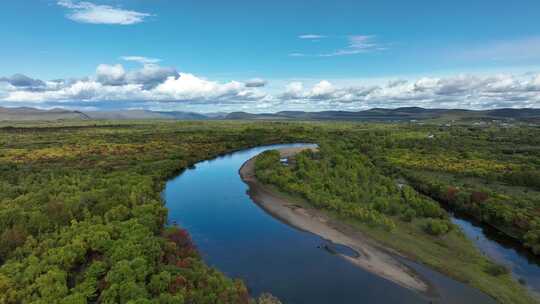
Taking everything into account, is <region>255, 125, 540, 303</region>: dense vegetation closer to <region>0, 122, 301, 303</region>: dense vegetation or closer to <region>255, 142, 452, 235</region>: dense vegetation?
<region>255, 142, 452, 235</region>: dense vegetation

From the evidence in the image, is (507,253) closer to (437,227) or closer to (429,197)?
(437,227)

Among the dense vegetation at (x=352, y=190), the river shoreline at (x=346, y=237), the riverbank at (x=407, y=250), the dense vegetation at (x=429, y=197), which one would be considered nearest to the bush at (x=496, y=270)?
the dense vegetation at (x=429, y=197)

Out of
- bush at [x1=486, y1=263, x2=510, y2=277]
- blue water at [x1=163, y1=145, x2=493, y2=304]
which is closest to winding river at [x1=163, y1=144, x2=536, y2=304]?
blue water at [x1=163, y1=145, x2=493, y2=304]

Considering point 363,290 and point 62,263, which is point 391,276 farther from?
point 62,263

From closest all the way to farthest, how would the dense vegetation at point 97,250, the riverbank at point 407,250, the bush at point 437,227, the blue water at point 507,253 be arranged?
the dense vegetation at point 97,250 → the riverbank at point 407,250 → the blue water at point 507,253 → the bush at point 437,227

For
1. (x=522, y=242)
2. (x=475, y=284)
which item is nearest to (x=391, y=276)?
(x=475, y=284)

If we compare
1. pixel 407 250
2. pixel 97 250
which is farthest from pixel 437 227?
pixel 97 250

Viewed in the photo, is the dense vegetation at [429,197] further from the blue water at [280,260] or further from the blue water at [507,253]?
the blue water at [280,260]
